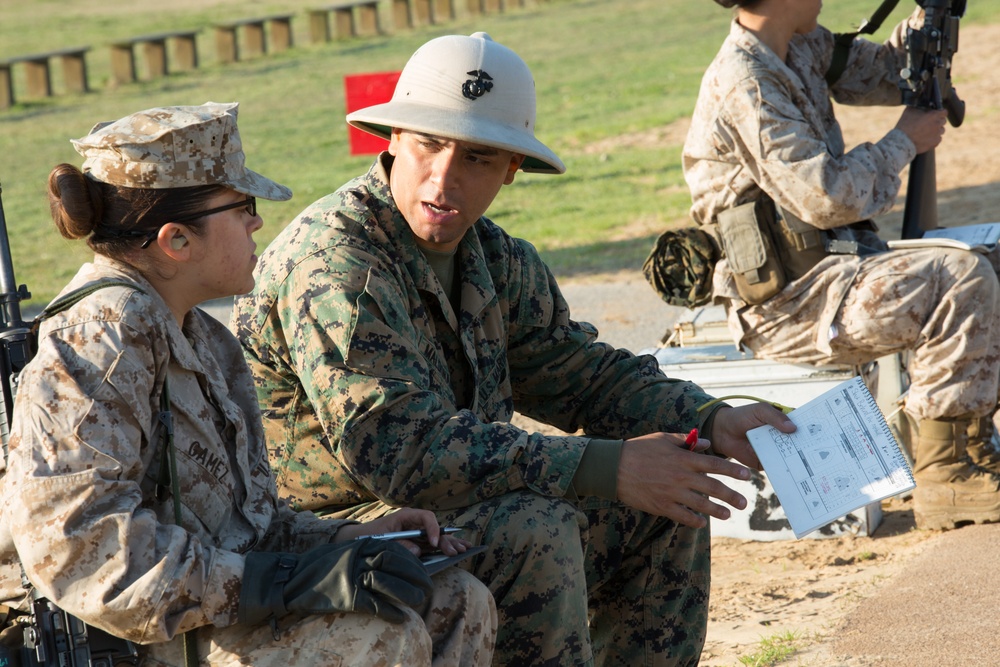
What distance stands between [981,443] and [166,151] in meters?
3.30

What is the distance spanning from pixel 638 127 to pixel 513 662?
43.2 feet

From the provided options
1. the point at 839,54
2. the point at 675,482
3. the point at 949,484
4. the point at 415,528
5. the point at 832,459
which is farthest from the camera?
the point at 839,54

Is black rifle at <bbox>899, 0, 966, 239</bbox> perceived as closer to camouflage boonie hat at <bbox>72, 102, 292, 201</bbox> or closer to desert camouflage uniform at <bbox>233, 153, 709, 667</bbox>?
desert camouflage uniform at <bbox>233, 153, 709, 667</bbox>

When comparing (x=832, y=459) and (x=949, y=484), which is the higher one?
(x=832, y=459)

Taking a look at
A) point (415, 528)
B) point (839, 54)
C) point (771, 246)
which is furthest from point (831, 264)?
point (415, 528)

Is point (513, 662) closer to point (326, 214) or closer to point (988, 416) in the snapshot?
point (326, 214)

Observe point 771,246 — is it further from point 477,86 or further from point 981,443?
point 477,86

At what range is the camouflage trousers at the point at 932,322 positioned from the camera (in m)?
4.30

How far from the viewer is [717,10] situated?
26031 millimetres

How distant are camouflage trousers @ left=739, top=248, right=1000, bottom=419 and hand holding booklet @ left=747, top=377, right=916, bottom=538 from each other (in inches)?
60.7

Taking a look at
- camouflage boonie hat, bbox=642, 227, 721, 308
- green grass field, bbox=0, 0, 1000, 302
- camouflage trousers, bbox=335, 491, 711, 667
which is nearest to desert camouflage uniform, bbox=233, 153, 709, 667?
camouflage trousers, bbox=335, 491, 711, 667

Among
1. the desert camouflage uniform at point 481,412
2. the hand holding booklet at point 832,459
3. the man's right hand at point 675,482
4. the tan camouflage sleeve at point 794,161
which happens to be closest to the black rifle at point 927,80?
the tan camouflage sleeve at point 794,161

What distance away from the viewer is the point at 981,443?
4.50 meters

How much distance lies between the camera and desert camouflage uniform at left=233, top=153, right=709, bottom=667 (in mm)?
2639
